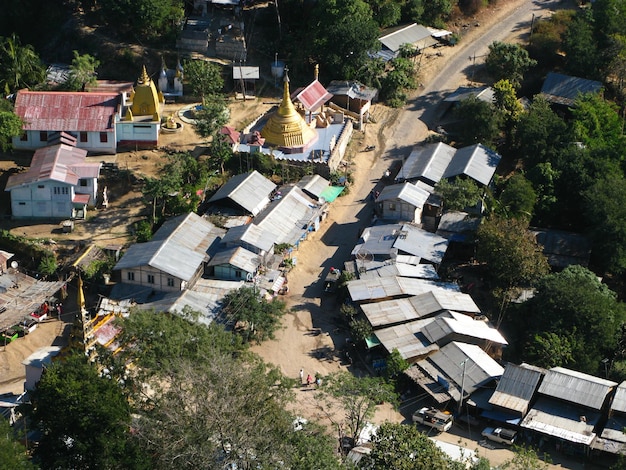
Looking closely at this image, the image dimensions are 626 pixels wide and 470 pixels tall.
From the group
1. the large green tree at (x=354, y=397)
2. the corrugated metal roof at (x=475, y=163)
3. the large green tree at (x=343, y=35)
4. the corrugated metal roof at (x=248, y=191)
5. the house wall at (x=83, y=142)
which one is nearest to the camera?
the large green tree at (x=354, y=397)

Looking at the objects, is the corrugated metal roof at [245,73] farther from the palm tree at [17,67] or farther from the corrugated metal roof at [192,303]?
the corrugated metal roof at [192,303]

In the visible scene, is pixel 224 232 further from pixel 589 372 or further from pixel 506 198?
pixel 589 372

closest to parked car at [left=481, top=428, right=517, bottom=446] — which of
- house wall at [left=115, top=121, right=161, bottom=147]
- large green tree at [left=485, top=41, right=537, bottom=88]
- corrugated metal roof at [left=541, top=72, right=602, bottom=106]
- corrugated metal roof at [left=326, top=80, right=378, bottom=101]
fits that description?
house wall at [left=115, top=121, right=161, bottom=147]

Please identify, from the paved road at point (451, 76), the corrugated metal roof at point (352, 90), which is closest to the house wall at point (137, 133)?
the corrugated metal roof at point (352, 90)

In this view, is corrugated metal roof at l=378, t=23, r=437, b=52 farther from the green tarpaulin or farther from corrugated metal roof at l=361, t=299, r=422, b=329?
corrugated metal roof at l=361, t=299, r=422, b=329

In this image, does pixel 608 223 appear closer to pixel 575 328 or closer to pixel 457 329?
pixel 575 328

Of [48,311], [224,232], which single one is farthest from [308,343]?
[48,311]
